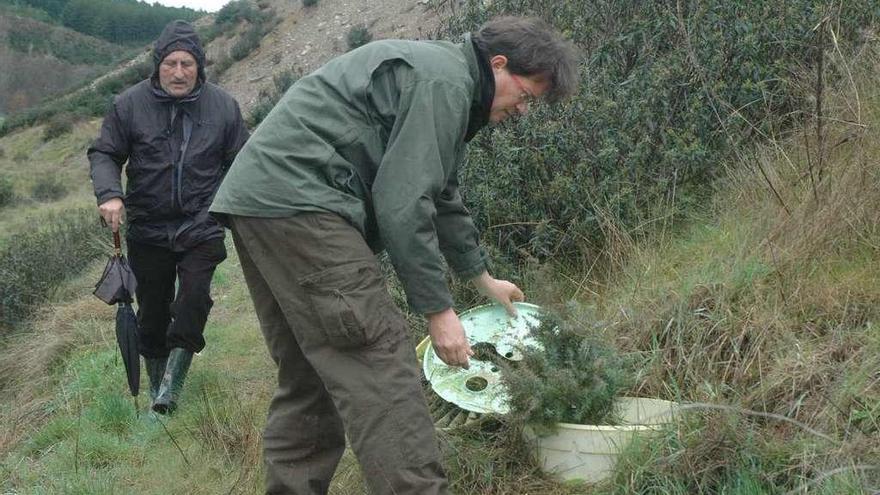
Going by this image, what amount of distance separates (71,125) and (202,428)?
35126 mm

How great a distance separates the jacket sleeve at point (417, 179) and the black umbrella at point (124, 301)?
2474 mm

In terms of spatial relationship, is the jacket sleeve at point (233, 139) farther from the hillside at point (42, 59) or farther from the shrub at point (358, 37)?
the hillside at point (42, 59)

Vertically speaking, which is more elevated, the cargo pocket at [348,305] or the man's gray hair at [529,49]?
the man's gray hair at [529,49]

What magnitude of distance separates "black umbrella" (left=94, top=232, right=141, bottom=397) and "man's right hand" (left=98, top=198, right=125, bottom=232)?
117mm

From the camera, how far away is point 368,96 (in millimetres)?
2867

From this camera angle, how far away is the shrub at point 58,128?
36.4 meters

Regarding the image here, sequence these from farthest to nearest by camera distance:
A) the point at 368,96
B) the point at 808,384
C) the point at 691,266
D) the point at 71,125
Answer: the point at 71,125
the point at 691,266
the point at 808,384
the point at 368,96

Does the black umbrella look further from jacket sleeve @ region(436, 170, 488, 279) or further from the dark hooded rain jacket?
jacket sleeve @ region(436, 170, 488, 279)

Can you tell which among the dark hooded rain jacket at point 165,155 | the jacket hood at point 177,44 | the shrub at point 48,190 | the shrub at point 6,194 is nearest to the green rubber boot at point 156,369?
the dark hooded rain jacket at point 165,155

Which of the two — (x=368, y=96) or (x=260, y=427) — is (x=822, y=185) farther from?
(x=260, y=427)

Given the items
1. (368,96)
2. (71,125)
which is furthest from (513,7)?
(71,125)

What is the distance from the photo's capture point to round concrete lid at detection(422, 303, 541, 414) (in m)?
3.91

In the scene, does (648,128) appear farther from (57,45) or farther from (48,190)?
(57,45)

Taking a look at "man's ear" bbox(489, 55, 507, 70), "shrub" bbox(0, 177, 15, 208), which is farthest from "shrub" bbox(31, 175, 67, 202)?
"man's ear" bbox(489, 55, 507, 70)
